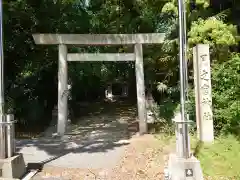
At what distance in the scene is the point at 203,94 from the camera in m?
7.45

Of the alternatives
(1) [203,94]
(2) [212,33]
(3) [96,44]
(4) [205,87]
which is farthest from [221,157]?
(3) [96,44]

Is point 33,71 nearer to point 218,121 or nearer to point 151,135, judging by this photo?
point 151,135

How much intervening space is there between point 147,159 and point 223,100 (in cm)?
247

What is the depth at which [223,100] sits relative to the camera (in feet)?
24.6

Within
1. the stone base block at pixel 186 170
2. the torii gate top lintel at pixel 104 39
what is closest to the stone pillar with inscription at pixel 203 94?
the stone base block at pixel 186 170

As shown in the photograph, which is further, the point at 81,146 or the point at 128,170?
the point at 81,146

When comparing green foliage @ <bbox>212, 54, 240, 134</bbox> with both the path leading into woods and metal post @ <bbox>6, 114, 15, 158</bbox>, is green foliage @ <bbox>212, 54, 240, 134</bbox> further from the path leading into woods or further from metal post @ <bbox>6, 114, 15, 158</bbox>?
metal post @ <bbox>6, 114, 15, 158</bbox>

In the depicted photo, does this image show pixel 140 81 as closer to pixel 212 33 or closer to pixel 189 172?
pixel 212 33

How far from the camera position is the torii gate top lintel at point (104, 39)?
985cm

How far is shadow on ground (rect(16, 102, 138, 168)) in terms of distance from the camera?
6883 millimetres

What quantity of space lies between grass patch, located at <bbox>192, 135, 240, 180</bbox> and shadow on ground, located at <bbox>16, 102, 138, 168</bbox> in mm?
2064

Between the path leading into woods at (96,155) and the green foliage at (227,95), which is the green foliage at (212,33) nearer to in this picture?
the green foliage at (227,95)

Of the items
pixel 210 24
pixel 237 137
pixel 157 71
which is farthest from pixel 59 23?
pixel 237 137

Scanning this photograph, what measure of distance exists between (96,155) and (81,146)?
1152 millimetres
